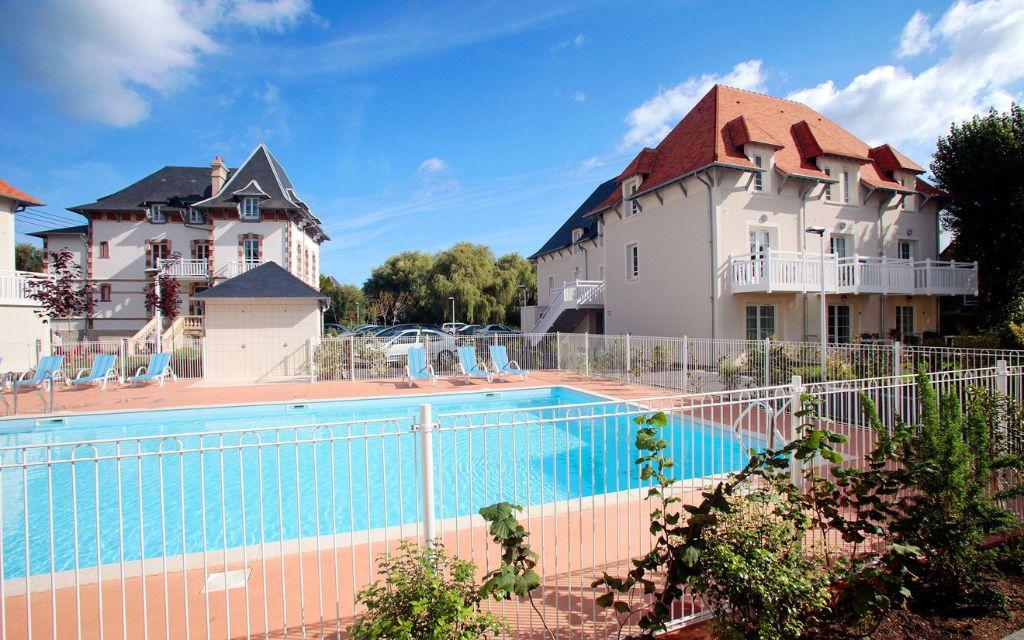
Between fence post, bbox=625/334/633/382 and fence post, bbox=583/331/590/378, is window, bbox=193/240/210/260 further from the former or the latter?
fence post, bbox=625/334/633/382

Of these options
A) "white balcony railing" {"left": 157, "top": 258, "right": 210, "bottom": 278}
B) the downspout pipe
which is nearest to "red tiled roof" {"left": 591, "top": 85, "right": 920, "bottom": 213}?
the downspout pipe

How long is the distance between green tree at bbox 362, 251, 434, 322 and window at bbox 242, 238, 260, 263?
13.0m

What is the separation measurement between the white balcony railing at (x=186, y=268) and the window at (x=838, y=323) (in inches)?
1267

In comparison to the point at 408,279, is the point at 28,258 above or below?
above

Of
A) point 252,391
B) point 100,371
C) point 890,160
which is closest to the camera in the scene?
point 252,391

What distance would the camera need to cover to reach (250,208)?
28.8 m

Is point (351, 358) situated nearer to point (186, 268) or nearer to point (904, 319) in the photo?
point (186, 268)

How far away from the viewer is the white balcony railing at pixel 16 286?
58.1 ft

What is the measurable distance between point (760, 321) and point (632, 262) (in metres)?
5.86

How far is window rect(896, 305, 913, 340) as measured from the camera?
19.5 metres

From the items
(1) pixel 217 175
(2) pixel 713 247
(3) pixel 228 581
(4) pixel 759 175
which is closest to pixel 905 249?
(4) pixel 759 175

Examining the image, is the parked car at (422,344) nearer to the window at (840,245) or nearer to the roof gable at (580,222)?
the roof gable at (580,222)

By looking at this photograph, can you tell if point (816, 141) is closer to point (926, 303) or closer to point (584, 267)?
point (926, 303)

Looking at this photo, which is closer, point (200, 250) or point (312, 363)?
point (312, 363)
